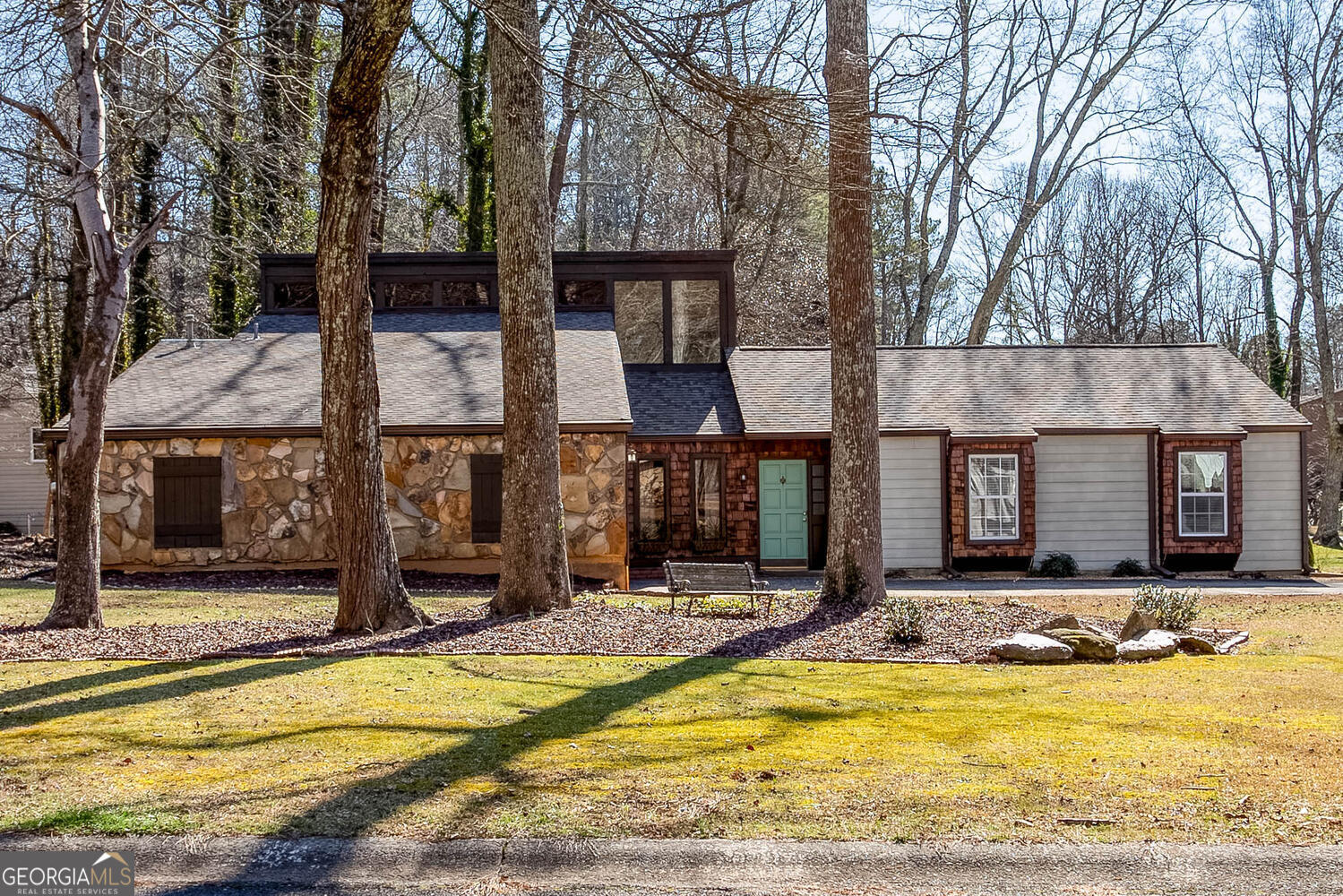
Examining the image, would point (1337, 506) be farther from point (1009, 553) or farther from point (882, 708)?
point (882, 708)

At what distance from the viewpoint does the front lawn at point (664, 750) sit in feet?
14.6

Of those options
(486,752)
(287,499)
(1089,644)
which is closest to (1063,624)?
(1089,644)

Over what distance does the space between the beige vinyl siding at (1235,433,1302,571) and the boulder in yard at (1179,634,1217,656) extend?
10520 millimetres

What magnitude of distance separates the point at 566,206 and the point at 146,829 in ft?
96.0

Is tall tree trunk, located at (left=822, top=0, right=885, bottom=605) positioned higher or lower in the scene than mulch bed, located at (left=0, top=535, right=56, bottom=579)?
higher

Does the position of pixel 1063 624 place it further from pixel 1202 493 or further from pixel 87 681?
pixel 1202 493

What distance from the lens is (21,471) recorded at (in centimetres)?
2891

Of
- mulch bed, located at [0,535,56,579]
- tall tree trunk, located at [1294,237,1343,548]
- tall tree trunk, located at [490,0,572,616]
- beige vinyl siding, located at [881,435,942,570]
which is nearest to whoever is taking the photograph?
tall tree trunk, located at [490,0,572,616]

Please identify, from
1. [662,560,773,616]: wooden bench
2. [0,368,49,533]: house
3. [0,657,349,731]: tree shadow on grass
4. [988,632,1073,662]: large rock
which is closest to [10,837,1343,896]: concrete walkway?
[0,657,349,731]: tree shadow on grass

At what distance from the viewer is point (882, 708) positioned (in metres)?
6.96

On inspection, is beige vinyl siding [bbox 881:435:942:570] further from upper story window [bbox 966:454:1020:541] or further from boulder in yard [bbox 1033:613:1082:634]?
boulder in yard [bbox 1033:613:1082:634]

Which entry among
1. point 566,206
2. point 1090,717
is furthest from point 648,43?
point 566,206

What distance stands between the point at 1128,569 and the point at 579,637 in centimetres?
1240

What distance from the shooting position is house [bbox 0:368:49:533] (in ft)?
94.1
